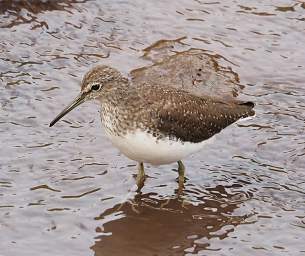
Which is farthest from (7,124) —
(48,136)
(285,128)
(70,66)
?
(285,128)

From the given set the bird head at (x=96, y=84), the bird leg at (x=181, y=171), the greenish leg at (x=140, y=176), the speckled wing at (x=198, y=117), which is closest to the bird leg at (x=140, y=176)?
the greenish leg at (x=140, y=176)

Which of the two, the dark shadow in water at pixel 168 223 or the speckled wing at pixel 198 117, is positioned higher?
the speckled wing at pixel 198 117

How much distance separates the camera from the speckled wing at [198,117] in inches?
307

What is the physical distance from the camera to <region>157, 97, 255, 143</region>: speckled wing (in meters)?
7.80

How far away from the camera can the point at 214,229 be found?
7.65 metres

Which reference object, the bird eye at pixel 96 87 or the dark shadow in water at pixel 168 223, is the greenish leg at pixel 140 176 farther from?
the bird eye at pixel 96 87

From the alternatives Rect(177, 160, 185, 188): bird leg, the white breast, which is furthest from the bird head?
Rect(177, 160, 185, 188): bird leg

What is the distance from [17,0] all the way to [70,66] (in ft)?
4.92

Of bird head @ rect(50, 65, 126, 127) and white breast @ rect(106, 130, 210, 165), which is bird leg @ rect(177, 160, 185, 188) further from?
bird head @ rect(50, 65, 126, 127)

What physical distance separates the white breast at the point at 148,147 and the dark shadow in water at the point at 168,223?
0.47 m

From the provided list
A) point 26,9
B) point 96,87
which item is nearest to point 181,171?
point 96,87

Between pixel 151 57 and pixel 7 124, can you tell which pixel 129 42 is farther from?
pixel 7 124

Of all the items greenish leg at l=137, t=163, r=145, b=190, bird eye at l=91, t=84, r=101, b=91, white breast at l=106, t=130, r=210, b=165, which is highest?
bird eye at l=91, t=84, r=101, b=91

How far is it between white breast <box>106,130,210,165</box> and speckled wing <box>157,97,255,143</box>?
91 millimetres
